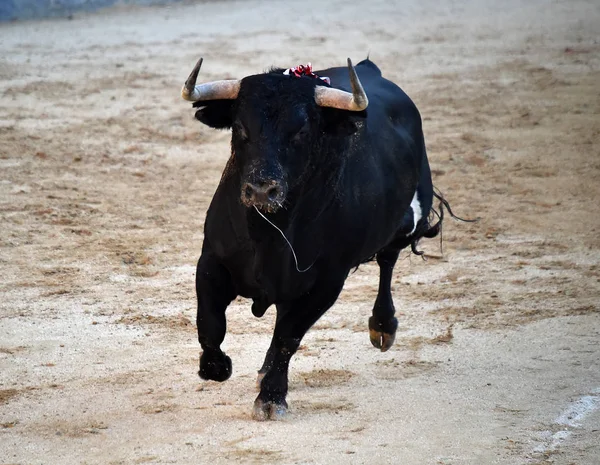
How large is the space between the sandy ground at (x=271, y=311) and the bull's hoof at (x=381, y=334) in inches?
3.4

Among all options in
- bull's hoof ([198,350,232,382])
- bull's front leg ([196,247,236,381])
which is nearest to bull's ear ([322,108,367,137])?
bull's front leg ([196,247,236,381])

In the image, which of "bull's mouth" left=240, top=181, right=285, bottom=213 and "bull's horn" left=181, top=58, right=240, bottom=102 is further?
"bull's horn" left=181, top=58, right=240, bottom=102

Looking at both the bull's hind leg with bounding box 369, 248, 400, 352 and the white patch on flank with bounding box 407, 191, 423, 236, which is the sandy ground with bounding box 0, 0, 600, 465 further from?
the white patch on flank with bounding box 407, 191, 423, 236

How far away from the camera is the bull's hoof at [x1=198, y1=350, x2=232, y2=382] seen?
6070 millimetres

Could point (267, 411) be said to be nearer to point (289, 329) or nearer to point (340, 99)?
point (289, 329)

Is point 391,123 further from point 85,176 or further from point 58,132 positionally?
point 58,132

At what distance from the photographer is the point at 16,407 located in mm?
6062

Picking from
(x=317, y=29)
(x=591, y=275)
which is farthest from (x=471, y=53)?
(x=591, y=275)

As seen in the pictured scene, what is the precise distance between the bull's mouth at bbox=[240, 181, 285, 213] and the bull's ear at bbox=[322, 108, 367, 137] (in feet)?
2.19

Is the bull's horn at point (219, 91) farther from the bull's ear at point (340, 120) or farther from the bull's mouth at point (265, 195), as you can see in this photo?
the bull's mouth at point (265, 195)

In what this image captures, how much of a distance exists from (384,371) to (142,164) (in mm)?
4422

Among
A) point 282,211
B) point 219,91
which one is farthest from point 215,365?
point 219,91

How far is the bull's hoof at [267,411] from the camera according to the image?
598 centimetres

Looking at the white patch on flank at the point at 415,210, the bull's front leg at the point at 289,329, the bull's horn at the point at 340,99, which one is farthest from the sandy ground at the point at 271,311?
the bull's horn at the point at 340,99
